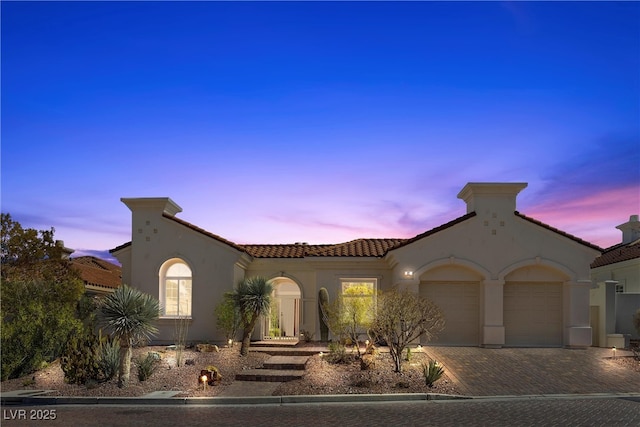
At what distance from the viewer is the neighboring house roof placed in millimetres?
24031

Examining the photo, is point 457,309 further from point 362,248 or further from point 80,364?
point 80,364

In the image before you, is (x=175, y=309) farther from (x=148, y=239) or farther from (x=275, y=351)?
(x=275, y=351)

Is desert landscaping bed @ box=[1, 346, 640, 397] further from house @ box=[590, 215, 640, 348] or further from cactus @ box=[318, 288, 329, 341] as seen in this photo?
cactus @ box=[318, 288, 329, 341]

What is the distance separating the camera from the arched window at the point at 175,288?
2550 centimetres

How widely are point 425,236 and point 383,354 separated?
554cm

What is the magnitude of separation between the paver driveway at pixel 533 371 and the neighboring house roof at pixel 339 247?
4616mm

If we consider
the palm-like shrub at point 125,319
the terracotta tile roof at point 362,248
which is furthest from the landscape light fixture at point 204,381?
the terracotta tile roof at point 362,248

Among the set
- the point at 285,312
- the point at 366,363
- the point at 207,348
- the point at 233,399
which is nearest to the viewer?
the point at 233,399

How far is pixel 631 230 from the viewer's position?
119 feet

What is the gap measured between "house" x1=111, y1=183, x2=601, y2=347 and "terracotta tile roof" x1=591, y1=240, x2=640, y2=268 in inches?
248

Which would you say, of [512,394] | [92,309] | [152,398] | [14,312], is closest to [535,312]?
[512,394]

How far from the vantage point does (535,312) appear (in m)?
24.4

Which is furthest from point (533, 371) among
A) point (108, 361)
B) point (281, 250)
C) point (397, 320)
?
point (281, 250)

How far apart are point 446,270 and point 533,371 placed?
6524mm
